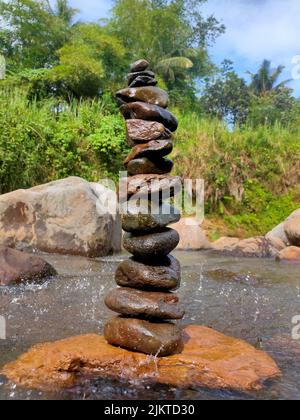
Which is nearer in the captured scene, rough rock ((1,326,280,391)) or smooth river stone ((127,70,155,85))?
rough rock ((1,326,280,391))

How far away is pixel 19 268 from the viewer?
634cm

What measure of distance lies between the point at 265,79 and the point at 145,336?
37.6 metres

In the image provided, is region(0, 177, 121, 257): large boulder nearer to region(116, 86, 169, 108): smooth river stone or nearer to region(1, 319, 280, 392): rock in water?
region(116, 86, 169, 108): smooth river stone

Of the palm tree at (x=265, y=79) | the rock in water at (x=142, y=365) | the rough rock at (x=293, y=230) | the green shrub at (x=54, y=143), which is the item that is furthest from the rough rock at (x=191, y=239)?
the palm tree at (x=265, y=79)

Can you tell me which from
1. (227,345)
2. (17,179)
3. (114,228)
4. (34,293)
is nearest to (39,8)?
(17,179)

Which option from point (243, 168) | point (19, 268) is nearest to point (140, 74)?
point (19, 268)

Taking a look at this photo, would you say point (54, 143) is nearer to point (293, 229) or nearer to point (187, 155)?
point (187, 155)

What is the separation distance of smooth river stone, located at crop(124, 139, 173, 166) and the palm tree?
117 feet

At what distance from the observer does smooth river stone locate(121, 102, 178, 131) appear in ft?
12.6

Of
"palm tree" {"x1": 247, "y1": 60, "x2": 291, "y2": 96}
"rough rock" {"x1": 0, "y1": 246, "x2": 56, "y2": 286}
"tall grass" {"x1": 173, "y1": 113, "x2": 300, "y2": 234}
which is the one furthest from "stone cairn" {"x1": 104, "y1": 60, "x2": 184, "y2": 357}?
"palm tree" {"x1": 247, "y1": 60, "x2": 291, "y2": 96}

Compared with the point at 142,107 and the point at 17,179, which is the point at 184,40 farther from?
the point at 142,107

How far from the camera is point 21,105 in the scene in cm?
1393
